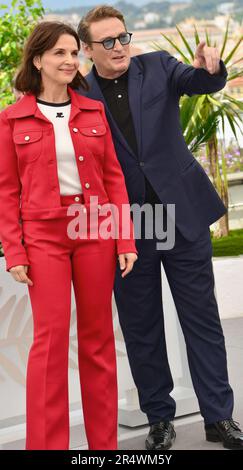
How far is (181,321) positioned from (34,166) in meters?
0.86

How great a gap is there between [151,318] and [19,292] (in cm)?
46

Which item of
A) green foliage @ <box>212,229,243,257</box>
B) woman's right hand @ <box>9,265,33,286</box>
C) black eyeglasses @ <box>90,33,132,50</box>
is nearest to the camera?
woman's right hand @ <box>9,265,33,286</box>

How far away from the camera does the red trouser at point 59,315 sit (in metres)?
2.79

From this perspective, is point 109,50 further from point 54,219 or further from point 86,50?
point 54,219

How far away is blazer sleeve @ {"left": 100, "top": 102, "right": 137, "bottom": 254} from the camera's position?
2.91 m

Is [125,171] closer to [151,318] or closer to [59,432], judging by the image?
[151,318]

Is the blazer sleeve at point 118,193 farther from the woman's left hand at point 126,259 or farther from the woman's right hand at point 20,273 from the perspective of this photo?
the woman's right hand at point 20,273

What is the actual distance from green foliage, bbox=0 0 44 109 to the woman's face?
506cm

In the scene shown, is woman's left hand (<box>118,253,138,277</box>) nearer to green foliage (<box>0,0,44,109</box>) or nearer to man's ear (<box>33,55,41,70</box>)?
man's ear (<box>33,55,41,70</box>)

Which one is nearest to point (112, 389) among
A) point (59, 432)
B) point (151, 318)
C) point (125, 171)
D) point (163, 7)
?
point (59, 432)

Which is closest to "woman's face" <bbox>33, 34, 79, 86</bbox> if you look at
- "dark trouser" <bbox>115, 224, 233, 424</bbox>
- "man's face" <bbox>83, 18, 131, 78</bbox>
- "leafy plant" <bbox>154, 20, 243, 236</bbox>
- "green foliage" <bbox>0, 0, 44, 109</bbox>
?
"man's face" <bbox>83, 18, 131, 78</bbox>

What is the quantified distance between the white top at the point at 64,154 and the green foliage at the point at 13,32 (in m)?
5.11

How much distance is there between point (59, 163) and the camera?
2807 millimetres

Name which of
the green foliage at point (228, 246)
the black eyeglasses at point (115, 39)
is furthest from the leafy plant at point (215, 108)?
the black eyeglasses at point (115, 39)
